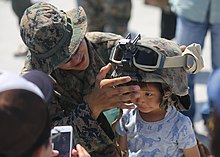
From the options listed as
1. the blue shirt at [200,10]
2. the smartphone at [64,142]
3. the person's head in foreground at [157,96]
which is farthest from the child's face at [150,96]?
the blue shirt at [200,10]

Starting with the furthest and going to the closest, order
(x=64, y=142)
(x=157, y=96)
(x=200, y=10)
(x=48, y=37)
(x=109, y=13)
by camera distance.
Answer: (x=109, y=13)
(x=200, y=10)
(x=48, y=37)
(x=157, y=96)
(x=64, y=142)

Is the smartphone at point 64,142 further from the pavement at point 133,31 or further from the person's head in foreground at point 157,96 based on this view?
the pavement at point 133,31

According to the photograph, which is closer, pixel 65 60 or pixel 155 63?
pixel 155 63

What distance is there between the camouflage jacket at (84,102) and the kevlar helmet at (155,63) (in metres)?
0.33

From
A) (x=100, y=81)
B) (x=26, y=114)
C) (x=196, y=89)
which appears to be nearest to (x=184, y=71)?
(x=100, y=81)

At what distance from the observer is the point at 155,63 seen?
260cm

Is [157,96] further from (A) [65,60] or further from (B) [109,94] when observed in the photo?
(A) [65,60]

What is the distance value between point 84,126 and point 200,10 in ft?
5.50

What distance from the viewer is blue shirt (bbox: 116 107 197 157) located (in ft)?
8.78

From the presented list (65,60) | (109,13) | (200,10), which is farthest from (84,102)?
(109,13)

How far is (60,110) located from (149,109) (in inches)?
21.7

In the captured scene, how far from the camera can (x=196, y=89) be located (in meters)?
5.48

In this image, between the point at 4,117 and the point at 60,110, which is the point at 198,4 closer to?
the point at 60,110

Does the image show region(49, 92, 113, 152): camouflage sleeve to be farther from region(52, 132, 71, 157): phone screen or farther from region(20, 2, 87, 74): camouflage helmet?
region(52, 132, 71, 157): phone screen
